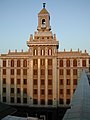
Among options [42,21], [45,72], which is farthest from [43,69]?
[42,21]

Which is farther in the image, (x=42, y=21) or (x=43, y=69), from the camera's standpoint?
(x=42, y=21)

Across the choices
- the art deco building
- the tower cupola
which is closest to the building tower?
the art deco building

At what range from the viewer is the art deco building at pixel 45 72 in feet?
140

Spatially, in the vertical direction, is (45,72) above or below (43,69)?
below

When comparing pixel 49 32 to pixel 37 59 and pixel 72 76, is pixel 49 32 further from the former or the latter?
pixel 72 76

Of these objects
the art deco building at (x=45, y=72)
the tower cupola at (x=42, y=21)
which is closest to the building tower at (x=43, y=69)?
the art deco building at (x=45, y=72)

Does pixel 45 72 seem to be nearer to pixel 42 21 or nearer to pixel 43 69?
pixel 43 69

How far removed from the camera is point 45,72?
43.0 metres

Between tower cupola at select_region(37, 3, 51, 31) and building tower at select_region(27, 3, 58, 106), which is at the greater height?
tower cupola at select_region(37, 3, 51, 31)

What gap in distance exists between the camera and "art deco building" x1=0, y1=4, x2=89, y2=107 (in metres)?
42.6

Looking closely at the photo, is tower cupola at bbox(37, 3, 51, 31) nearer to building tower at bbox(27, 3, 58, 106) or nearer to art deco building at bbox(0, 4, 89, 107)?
art deco building at bbox(0, 4, 89, 107)

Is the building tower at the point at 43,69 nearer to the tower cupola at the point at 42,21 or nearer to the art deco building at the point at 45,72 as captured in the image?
the art deco building at the point at 45,72

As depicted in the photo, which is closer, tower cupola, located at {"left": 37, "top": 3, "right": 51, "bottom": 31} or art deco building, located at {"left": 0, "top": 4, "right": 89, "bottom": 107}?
art deco building, located at {"left": 0, "top": 4, "right": 89, "bottom": 107}

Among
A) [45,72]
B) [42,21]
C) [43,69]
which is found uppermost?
[42,21]
